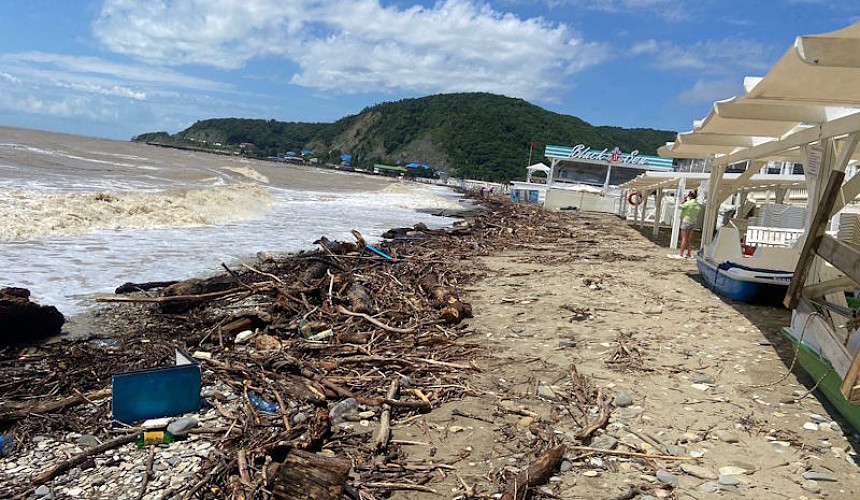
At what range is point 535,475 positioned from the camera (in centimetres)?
384

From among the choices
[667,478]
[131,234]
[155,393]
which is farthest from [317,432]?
[131,234]

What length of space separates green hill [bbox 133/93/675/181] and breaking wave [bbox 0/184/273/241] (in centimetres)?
11534

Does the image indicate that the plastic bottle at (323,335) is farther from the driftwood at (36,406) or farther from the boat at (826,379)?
the boat at (826,379)

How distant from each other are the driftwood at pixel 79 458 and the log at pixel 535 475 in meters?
2.77

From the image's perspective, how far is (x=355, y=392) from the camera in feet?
18.1

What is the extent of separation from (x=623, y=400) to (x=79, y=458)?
4298 mm

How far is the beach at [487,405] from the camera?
3.91 m

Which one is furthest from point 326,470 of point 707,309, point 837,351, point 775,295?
point 775,295

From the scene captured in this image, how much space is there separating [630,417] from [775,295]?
5.68 m

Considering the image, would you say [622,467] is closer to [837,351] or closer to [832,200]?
[837,351]

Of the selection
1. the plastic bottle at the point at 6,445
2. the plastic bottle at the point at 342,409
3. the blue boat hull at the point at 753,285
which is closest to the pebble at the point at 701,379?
the plastic bottle at the point at 342,409

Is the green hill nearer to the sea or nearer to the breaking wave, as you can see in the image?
the sea

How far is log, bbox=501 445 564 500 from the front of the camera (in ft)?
12.1

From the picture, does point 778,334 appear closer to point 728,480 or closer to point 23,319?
point 728,480
